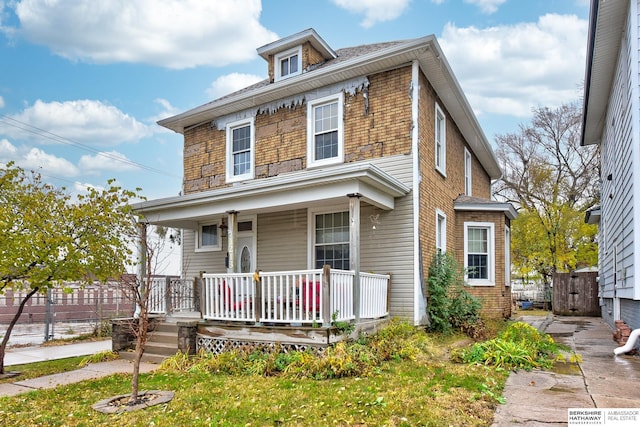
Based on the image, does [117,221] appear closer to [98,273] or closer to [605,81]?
[98,273]

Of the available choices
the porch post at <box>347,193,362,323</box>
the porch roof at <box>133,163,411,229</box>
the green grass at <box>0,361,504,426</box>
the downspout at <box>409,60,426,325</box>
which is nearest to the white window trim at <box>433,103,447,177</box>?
the downspout at <box>409,60,426,325</box>

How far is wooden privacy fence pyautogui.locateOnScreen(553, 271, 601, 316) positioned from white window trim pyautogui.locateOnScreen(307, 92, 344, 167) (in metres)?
11.9

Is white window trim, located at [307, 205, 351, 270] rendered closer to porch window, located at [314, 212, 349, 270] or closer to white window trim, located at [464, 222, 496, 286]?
porch window, located at [314, 212, 349, 270]

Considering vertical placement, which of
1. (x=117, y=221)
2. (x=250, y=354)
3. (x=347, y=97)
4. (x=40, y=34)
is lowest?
(x=250, y=354)

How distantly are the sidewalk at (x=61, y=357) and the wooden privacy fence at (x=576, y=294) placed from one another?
15.5m

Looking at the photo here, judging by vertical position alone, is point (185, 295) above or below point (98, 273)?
below

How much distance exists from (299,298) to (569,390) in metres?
4.05

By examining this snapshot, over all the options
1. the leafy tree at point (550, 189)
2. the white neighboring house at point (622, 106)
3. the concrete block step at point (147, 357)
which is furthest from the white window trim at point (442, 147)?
the leafy tree at point (550, 189)

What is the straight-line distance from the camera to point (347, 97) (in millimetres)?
10773

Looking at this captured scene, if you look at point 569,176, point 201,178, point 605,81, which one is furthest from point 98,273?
point 569,176

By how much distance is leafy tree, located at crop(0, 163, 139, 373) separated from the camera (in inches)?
297

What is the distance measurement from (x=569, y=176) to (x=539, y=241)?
6.44m

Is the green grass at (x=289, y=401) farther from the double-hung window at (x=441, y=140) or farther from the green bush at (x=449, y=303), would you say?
the double-hung window at (x=441, y=140)

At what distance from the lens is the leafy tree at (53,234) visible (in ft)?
24.7
